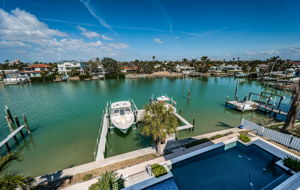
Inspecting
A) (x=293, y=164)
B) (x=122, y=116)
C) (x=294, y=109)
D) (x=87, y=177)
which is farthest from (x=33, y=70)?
(x=294, y=109)

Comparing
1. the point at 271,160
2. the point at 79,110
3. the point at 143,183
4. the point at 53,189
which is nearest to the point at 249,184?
the point at 271,160

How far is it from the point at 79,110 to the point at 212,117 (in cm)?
2088

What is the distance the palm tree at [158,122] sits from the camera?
26.5ft

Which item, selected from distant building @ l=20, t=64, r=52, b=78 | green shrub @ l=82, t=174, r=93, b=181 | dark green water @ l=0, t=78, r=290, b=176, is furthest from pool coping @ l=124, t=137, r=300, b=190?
distant building @ l=20, t=64, r=52, b=78

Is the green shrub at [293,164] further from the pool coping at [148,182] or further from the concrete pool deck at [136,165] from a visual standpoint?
the pool coping at [148,182]

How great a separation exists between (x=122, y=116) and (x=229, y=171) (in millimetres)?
10652

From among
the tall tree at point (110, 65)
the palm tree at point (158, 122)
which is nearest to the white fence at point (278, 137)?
the palm tree at point (158, 122)

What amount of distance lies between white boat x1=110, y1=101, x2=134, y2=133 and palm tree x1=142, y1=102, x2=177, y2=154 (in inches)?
201

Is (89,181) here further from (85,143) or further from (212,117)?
(212,117)

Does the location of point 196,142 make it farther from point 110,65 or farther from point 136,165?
point 110,65

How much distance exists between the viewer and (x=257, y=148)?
352 inches

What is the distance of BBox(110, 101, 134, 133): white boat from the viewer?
1284 centimetres

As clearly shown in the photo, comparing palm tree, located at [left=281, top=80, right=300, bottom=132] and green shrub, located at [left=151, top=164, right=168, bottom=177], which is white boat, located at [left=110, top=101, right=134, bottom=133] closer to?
green shrub, located at [left=151, top=164, right=168, bottom=177]

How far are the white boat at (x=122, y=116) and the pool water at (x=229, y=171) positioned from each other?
22.7ft
